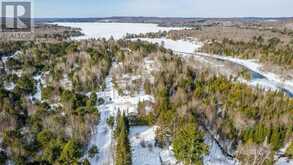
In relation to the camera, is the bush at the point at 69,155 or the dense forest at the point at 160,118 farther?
the dense forest at the point at 160,118

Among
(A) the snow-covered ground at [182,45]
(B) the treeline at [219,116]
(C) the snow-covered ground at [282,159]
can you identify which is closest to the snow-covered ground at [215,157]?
(B) the treeline at [219,116]

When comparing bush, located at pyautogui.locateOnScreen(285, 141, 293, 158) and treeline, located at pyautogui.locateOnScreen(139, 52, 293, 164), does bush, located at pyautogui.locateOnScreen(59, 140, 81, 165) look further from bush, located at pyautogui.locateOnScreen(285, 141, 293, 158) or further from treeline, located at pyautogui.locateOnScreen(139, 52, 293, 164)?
bush, located at pyautogui.locateOnScreen(285, 141, 293, 158)

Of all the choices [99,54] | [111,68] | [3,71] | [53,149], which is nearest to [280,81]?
[111,68]

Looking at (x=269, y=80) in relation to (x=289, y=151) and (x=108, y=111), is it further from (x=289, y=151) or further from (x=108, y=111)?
(x=108, y=111)

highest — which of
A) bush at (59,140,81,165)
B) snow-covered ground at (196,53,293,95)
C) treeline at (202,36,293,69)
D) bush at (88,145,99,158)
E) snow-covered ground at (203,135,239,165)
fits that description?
treeline at (202,36,293,69)

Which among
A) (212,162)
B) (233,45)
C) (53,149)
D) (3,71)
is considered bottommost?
(212,162)

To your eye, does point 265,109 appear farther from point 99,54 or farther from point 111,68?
point 99,54

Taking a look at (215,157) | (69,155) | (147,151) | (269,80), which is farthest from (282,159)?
(269,80)

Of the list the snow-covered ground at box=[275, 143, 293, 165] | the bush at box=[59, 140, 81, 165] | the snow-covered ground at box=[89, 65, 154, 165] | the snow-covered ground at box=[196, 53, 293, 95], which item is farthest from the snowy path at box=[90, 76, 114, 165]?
the snow-covered ground at box=[196, 53, 293, 95]

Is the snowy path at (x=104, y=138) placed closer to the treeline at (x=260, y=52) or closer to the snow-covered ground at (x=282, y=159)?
the snow-covered ground at (x=282, y=159)
